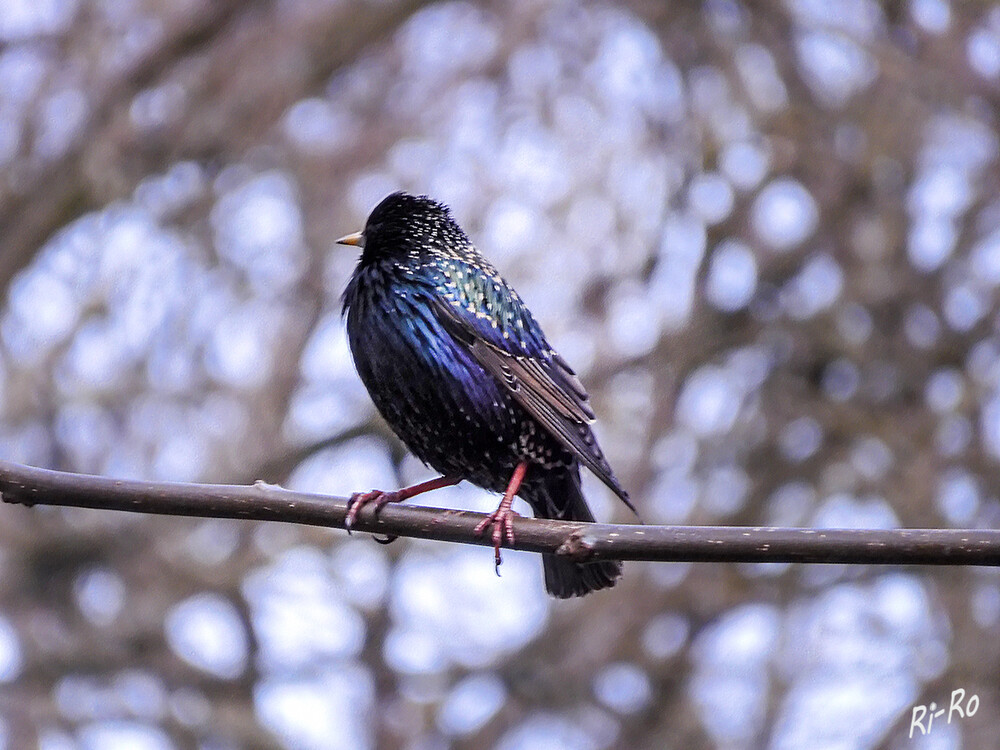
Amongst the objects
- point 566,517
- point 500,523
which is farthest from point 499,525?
point 566,517

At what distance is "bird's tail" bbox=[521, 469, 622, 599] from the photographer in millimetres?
4559

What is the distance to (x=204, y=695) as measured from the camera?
8188 mm

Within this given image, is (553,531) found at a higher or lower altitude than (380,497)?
lower

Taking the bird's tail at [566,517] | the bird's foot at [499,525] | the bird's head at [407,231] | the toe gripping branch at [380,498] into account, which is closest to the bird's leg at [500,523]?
the bird's foot at [499,525]

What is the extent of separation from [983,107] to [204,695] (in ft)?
19.0

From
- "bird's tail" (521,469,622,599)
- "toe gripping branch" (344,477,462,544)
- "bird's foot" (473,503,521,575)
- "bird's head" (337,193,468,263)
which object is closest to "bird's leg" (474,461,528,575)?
"bird's foot" (473,503,521,575)

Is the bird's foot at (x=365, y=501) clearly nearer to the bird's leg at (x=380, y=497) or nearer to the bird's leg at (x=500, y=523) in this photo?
the bird's leg at (x=380, y=497)

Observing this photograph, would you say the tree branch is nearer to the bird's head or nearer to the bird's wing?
the bird's wing

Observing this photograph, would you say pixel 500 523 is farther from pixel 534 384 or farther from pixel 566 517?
pixel 566 517

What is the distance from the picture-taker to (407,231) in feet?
16.1

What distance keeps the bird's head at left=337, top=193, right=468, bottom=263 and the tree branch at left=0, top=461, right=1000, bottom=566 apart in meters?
1.46

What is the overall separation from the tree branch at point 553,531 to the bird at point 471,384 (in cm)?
68

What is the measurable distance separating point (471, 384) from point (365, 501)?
27.2 inches

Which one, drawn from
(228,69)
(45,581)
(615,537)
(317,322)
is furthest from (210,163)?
(615,537)
